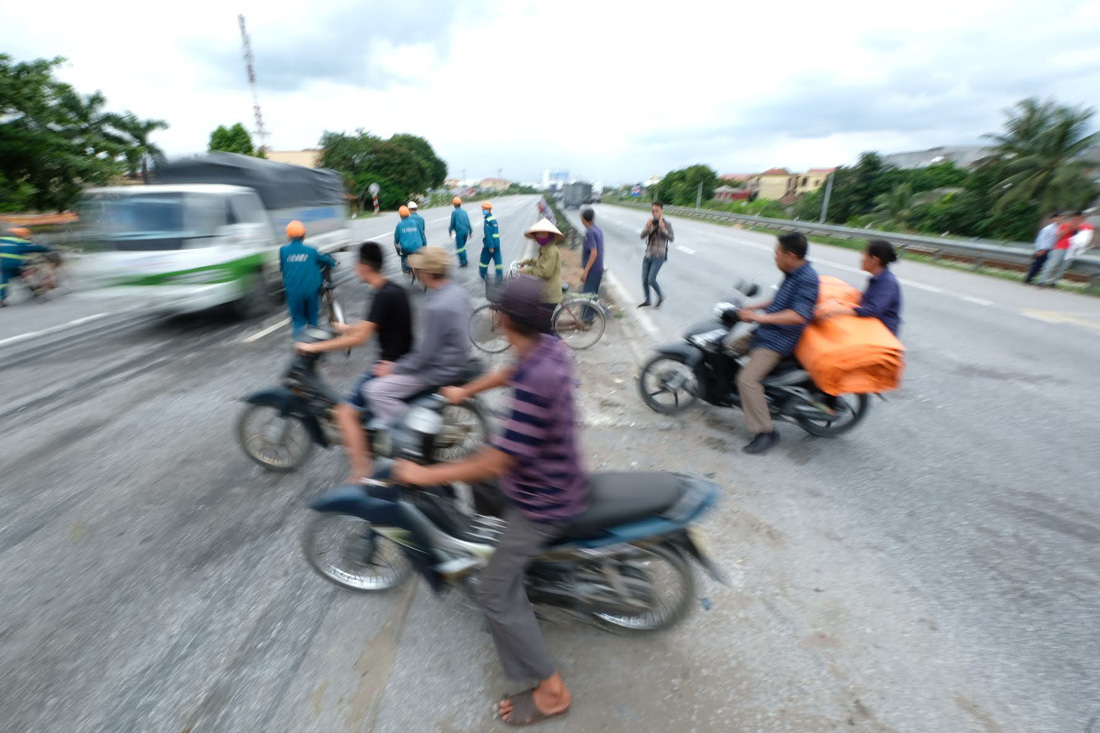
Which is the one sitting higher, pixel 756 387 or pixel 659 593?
pixel 756 387

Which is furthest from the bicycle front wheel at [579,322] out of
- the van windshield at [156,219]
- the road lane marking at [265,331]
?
the van windshield at [156,219]

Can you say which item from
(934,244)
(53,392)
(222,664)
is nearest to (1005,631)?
(222,664)

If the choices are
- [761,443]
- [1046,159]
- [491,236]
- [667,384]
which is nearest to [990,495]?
[761,443]

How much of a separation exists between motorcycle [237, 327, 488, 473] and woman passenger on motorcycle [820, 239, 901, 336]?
111 inches

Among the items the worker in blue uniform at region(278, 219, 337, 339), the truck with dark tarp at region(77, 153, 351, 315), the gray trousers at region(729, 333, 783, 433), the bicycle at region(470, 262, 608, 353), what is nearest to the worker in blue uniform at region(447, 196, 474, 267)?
the truck with dark tarp at region(77, 153, 351, 315)

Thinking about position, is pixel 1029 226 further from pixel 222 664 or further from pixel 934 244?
pixel 222 664

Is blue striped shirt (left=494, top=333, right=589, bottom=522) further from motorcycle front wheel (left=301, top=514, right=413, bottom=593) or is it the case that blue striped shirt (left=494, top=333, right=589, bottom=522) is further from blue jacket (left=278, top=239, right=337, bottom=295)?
blue jacket (left=278, top=239, right=337, bottom=295)

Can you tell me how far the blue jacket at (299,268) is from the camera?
6.00m

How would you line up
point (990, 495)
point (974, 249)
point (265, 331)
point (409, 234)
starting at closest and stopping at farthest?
point (990, 495)
point (265, 331)
point (409, 234)
point (974, 249)

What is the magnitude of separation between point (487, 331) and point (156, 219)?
505 centimetres

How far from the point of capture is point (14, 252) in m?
9.84

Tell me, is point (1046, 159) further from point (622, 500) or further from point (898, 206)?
point (622, 500)

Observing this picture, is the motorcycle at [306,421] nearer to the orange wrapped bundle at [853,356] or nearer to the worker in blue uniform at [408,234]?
the orange wrapped bundle at [853,356]

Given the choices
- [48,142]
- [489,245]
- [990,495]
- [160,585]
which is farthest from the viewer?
[48,142]
